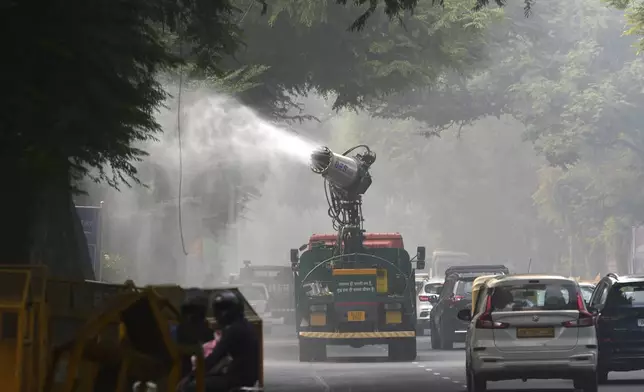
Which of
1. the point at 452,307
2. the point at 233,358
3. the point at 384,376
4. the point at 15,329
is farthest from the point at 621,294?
the point at 15,329

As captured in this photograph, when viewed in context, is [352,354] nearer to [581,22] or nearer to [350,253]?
[350,253]

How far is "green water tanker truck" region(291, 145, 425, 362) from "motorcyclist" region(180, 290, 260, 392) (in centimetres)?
2002

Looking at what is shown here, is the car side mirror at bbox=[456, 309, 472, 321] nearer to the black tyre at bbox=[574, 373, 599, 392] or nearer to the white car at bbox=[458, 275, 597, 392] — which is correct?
the white car at bbox=[458, 275, 597, 392]

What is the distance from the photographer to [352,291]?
31.2 meters

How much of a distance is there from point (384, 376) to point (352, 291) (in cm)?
490

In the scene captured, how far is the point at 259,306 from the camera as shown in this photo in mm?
51469

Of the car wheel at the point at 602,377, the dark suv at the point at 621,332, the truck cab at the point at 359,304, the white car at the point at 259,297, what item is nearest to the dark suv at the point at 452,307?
the truck cab at the point at 359,304

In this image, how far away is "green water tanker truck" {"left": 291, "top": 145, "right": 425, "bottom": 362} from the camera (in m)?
31.1

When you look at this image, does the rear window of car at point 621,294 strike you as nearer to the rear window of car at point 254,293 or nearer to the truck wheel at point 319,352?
the truck wheel at point 319,352

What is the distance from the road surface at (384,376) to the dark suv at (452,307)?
1.29ft

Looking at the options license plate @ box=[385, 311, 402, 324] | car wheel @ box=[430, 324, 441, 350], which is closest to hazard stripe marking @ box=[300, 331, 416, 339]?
license plate @ box=[385, 311, 402, 324]

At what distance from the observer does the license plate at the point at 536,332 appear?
66.7 feet

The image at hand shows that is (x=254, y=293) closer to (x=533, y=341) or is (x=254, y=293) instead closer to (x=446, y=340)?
(x=446, y=340)

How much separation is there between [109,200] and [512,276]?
24440 millimetres
